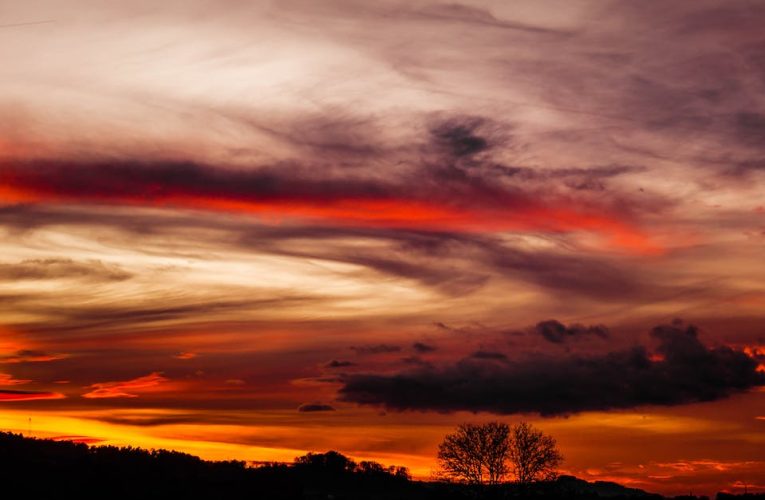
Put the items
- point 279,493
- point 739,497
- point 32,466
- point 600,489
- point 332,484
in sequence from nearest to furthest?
point 32,466
point 279,493
point 332,484
point 739,497
point 600,489

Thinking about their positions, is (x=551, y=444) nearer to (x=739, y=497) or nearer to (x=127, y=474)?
(x=739, y=497)

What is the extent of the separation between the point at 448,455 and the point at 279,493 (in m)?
34.0

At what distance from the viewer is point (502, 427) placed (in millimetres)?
138125

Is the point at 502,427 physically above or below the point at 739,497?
above

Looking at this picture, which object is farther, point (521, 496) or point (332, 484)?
point (521, 496)

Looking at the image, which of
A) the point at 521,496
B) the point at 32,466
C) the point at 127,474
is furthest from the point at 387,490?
the point at 32,466

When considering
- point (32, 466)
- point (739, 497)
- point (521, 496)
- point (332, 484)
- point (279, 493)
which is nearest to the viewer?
point (32, 466)

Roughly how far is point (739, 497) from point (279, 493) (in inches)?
3156

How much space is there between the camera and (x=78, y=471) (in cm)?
9825

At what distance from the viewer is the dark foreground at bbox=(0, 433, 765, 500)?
93.4m

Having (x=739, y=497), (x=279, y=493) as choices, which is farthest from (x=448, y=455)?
(x=739, y=497)

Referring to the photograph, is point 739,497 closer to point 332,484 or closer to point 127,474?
point 332,484

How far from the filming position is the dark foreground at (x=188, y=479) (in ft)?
306

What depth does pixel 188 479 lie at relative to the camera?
10738 centimetres
